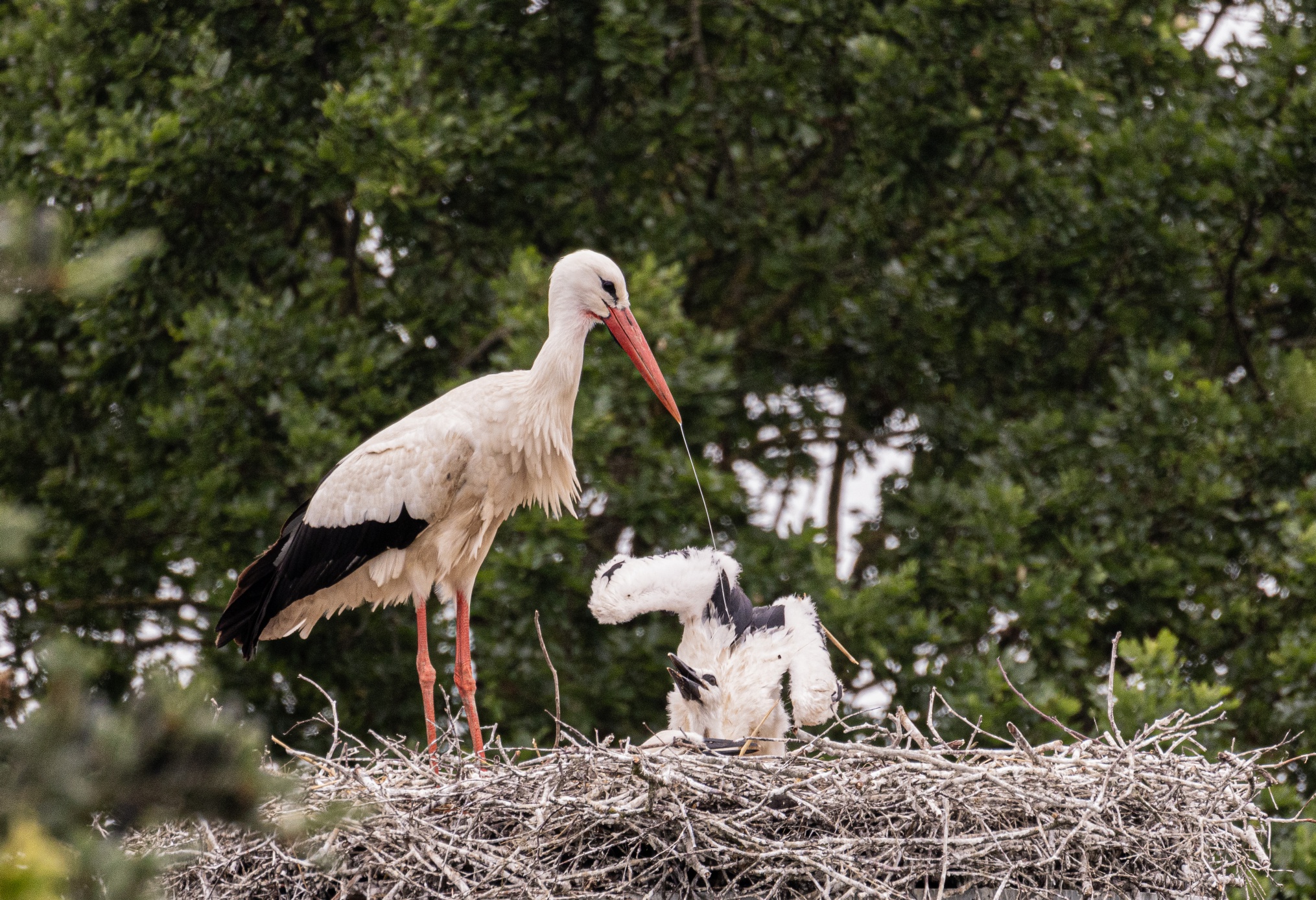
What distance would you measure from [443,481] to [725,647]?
3.62 ft

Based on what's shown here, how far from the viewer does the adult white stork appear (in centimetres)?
459

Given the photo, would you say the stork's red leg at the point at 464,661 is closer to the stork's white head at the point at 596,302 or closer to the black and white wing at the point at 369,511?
the black and white wing at the point at 369,511

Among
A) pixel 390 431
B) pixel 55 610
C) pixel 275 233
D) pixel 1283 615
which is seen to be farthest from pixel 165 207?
pixel 1283 615

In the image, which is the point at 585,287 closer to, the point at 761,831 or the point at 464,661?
the point at 464,661

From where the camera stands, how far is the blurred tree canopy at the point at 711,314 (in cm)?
643

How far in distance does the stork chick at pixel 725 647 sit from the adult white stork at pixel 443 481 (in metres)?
0.50

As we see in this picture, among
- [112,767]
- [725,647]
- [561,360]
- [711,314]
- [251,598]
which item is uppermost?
[112,767]

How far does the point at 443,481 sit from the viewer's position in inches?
180


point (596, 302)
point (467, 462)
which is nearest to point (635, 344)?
point (596, 302)

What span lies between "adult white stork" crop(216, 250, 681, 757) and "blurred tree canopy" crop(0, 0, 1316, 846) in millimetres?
1366

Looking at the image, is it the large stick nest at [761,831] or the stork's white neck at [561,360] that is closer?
the large stick nest at [761,831]

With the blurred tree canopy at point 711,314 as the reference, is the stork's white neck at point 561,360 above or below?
above

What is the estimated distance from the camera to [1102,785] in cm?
336

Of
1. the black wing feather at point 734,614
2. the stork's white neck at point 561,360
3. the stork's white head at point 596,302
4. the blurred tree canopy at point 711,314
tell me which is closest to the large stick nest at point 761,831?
the black wing feather at point 734,614
